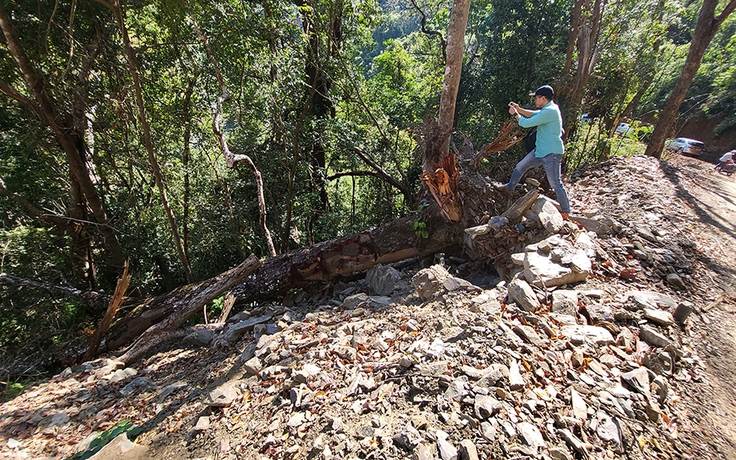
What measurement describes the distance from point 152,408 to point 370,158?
6.41 metres

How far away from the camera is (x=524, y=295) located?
2738 millimetres

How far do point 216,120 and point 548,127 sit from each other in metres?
4.54

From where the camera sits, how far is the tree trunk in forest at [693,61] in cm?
735

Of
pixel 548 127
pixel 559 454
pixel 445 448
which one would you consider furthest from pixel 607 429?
pixel 548 127

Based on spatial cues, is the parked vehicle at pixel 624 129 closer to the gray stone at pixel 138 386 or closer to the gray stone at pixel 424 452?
the gray stone at pixel 424 452

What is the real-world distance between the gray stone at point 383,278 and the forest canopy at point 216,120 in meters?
1.18

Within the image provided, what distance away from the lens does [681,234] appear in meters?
4.21

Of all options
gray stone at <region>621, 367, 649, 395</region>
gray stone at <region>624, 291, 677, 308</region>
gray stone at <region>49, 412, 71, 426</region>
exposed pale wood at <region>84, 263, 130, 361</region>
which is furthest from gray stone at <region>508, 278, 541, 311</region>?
exposed pale wood at <region>84, 263, 130, 361</region>

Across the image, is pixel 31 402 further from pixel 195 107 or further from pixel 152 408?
pixel 195 107

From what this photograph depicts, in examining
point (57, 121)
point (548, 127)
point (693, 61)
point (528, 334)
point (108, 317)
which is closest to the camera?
point (528, 334)

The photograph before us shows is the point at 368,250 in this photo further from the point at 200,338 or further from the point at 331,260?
the point at 200,338

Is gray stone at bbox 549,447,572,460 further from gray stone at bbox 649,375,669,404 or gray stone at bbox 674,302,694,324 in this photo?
gray stone at bbox 674,302,694,324

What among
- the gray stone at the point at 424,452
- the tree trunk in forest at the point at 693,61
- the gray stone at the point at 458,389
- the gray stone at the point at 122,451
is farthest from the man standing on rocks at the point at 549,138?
the tree trunk in forest at the point at 693,61

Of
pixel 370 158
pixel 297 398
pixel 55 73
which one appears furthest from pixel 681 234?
pixel 55 73
